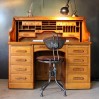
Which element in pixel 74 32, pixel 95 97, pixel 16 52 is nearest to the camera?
pixel 95 97

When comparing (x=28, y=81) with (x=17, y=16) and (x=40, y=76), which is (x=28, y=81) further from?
(x=17, y=16)

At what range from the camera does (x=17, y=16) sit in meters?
4.60

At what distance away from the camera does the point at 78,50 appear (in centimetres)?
394

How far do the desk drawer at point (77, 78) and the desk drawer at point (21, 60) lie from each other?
77cm

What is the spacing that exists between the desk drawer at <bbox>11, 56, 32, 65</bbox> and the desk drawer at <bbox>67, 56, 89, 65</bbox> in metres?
0.72

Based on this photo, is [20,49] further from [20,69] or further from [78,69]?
[78,69]

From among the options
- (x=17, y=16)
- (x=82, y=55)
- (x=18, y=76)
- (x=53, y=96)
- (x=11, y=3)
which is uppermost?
(x=11, y=3)

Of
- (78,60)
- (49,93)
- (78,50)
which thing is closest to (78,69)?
(78,60)

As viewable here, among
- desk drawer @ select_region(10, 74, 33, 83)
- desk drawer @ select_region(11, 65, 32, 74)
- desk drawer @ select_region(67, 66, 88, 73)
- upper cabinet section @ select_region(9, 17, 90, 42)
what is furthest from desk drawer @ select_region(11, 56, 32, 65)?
desk drawer @ select_region(67, 66, 88, 73)

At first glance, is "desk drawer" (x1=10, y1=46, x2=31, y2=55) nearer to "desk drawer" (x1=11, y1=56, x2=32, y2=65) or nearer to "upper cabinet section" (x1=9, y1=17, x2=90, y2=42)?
"desk drawer" (x1=11, y1=56, x2=32, y2=65)

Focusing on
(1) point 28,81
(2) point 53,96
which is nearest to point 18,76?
(1) point 28,81

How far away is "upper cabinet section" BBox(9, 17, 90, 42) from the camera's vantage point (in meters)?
4.44

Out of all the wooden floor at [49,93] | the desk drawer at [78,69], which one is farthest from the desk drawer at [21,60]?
the desk drawer at [78,69]

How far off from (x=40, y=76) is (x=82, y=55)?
1241 millimetres
